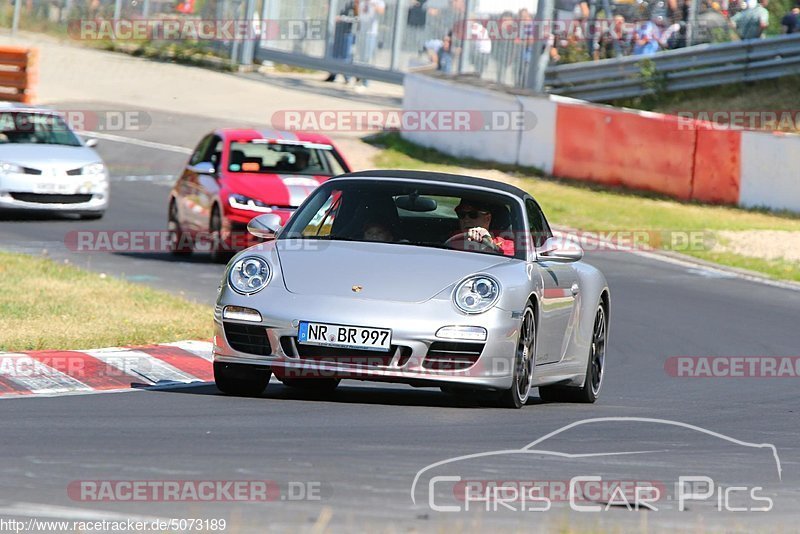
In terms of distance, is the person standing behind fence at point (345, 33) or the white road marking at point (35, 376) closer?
the white road marking at point (35, 376)

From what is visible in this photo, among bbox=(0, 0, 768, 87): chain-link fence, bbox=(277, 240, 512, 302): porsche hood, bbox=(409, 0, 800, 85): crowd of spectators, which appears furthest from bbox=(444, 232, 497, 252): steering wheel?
bbox=(409, 0, 800, 85): crowd of spectators

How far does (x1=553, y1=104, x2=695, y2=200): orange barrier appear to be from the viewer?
78.4ft

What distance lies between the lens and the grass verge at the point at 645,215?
20250mm

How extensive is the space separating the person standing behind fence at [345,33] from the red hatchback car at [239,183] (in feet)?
57.9

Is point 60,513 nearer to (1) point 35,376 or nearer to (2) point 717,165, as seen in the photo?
(1) point 35,376

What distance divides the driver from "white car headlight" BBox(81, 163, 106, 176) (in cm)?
1228

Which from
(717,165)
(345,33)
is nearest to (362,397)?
(717,165)

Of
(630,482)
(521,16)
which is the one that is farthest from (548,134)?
(630,482)

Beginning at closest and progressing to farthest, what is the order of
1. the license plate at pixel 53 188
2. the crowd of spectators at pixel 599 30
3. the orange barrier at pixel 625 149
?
1. the license plate at pixel 53 188
2. the orange barrier at pixel 625 149
3. the crowd of spectators at pixel 599 30

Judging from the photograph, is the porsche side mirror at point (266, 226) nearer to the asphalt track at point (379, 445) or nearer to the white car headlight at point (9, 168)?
the asphalt track at point (379, 445)

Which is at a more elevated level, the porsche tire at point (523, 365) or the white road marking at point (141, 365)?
the porsche tire at point (523, 365)

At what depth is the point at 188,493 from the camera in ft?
18.8

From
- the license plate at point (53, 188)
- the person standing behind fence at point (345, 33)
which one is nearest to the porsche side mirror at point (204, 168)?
the license plate at point (53, 188)

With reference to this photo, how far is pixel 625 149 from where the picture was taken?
977 inches
